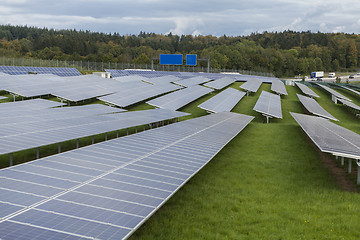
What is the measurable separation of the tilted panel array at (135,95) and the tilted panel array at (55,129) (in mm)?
12719

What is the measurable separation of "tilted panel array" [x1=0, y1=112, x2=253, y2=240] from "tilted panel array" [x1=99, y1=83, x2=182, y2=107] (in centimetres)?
2363

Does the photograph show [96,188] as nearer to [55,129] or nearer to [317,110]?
[55,129]

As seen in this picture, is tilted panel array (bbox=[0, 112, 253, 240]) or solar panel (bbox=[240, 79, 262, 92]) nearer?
tilted panel array (bbox=[0, 112, 253, 240])

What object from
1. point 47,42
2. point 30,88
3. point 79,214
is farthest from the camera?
point 47,42

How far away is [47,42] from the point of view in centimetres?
16875

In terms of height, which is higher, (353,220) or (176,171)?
(176,171)

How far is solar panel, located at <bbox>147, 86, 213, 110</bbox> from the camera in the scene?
42594mm

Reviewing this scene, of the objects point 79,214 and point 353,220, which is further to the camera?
point 353,220

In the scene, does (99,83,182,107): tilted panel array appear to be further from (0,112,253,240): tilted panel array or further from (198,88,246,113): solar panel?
(0,112,253,240): tilted panel array

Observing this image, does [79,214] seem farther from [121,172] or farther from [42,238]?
[121,172]

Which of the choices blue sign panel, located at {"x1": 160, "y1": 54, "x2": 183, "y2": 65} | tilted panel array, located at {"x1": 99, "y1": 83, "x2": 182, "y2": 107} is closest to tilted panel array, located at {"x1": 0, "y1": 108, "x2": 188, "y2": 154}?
tilted panel array, located at {"x1": 99, "y1": 83, "x2": 182, "y2": 107}

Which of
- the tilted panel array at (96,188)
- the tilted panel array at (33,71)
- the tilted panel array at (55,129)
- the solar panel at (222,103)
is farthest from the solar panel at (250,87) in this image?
the tilted panel array at (96,188)

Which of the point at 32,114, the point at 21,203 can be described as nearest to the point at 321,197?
the point at 21,203

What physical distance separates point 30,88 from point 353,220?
136 ft
